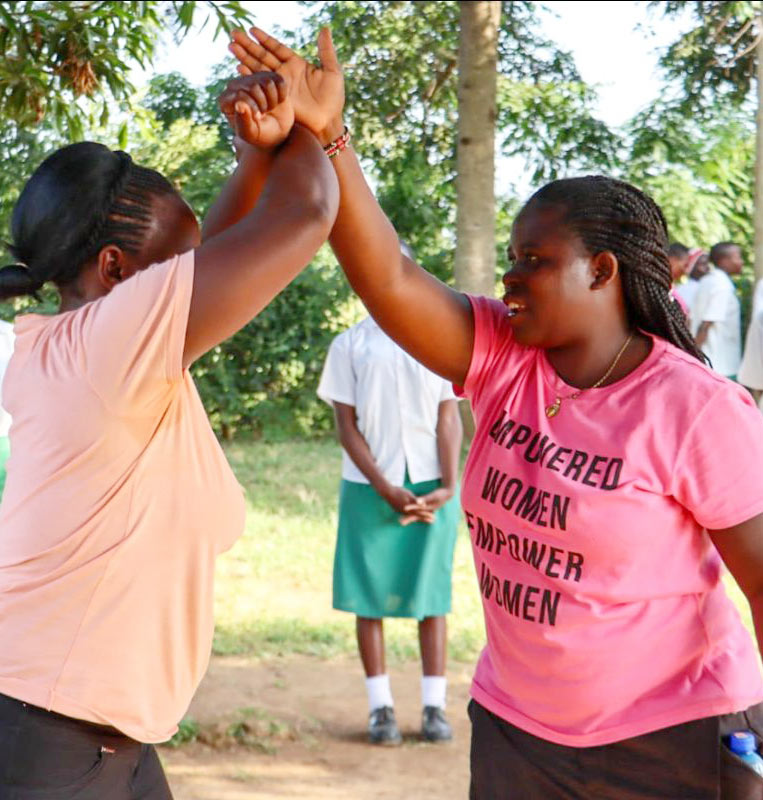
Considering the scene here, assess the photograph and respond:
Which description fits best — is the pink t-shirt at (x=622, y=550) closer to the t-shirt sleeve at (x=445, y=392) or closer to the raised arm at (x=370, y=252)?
the raised arm at (x=370, y=252)

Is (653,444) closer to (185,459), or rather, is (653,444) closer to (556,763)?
(556,763)

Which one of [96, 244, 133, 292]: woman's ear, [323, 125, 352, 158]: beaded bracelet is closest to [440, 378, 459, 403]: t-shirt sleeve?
[323, 125, 352, 158]: beaded bracelet

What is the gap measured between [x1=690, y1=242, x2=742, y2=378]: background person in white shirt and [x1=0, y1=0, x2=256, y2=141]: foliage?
769 cm

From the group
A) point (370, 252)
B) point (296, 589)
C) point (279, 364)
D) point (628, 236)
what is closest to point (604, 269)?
point (628, 236)

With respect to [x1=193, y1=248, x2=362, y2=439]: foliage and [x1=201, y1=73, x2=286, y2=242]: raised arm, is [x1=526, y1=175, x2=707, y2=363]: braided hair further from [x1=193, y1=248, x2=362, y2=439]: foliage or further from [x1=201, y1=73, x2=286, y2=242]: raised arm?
[x1=193, y1=248, x2=362, y2=439]: foliage

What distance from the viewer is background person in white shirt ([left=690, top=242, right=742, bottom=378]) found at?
11.1 m

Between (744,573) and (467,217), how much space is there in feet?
27.7

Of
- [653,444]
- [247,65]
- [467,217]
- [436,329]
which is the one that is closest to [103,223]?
[247,65]

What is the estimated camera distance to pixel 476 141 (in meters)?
10.3

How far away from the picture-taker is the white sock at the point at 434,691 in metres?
5.29

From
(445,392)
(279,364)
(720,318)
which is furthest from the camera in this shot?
(279,364)

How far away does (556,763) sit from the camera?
7.79 ft

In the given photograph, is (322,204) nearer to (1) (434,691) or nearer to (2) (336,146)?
(2) (336,146)

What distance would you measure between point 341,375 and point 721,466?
11.0 feet
